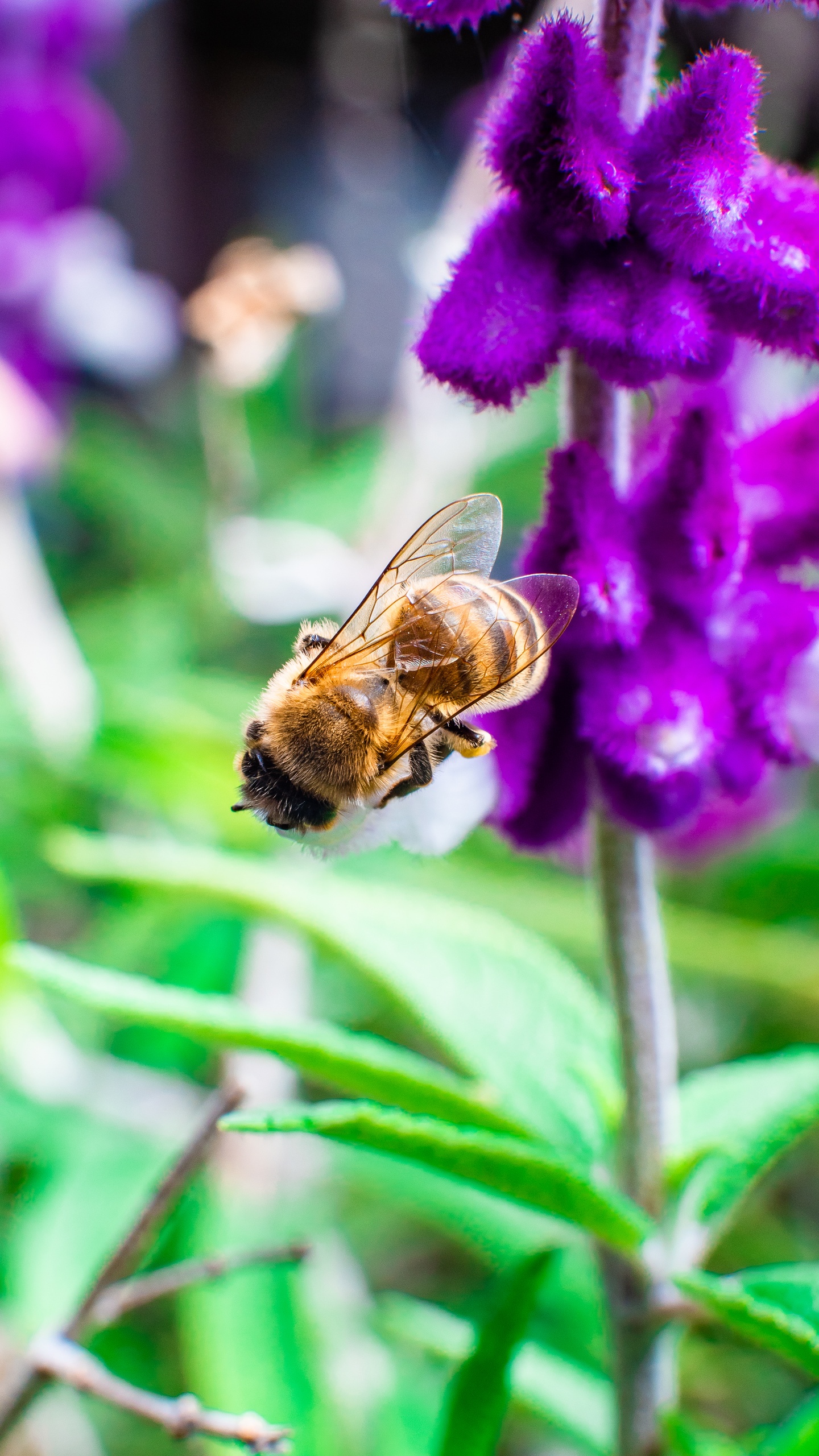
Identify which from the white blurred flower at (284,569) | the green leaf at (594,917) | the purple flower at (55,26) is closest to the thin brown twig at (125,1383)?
the green leaf at (594,917)

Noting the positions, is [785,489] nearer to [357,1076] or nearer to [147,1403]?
[357,1076]

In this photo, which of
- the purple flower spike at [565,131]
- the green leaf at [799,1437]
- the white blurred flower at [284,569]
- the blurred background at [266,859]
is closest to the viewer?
the purple flower spike at [565,131]

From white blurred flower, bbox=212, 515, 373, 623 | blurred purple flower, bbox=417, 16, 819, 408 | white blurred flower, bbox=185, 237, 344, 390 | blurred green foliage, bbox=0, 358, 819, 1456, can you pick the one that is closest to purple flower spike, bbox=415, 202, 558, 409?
blurred purple flower, bbox=417, 16, 819, 408

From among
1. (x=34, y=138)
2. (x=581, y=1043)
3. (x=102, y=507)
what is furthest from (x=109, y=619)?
(x=581, y=1043)

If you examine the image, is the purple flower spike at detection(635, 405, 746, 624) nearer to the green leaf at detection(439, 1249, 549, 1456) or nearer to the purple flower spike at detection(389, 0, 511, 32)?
the purple flower spike at detection(389, 0, 511, 32)

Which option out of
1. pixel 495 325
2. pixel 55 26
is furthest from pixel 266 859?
pixel 55 26

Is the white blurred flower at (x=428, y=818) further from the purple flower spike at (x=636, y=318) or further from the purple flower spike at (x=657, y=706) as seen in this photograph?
the purple flower spike at (x=636, y=318)

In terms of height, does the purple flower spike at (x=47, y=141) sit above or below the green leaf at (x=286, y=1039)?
above
